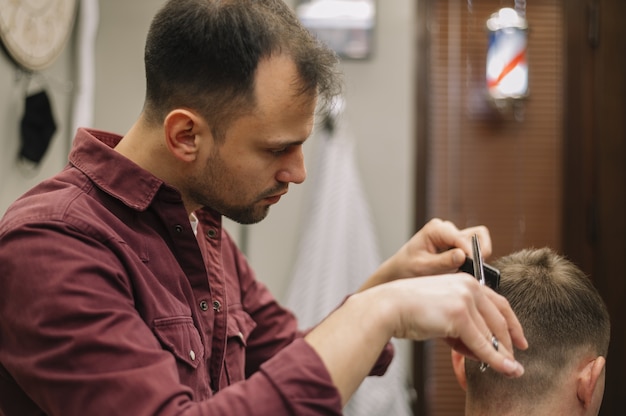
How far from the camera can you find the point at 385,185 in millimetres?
3143

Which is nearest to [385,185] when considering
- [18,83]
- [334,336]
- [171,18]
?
[18,83]

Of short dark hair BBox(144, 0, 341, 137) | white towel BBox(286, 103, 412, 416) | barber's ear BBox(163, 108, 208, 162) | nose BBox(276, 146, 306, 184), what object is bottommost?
white towel BBox(286, 103, 412, 416)

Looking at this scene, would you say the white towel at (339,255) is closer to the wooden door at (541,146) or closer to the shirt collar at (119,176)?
the wooden door at (541,146)

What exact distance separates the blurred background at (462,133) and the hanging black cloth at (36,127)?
0.74 meters

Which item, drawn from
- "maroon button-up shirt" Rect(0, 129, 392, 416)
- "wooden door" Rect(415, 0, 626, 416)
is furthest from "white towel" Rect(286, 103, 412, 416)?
"maroon button-up shirt" Rect(0, 129, 392, 416)

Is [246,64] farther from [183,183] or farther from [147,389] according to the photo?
[147,389]

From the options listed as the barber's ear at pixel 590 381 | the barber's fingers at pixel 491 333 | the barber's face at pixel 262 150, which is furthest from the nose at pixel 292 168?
the barber's ear at pixel 590 381

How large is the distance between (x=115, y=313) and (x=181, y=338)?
9.0 inches

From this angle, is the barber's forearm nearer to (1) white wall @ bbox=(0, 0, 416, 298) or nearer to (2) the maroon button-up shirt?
(2) the maroon button-up shirt

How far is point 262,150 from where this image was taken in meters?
1.30

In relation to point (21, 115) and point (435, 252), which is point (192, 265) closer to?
point (435, 252)

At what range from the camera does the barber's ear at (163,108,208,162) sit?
129 cm

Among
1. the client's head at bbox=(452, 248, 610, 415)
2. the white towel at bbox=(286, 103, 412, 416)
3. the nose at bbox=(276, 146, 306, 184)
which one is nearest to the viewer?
the nose at bbox=(276, 146, 306, 184)

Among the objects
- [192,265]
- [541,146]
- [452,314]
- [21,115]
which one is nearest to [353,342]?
[452,314]
